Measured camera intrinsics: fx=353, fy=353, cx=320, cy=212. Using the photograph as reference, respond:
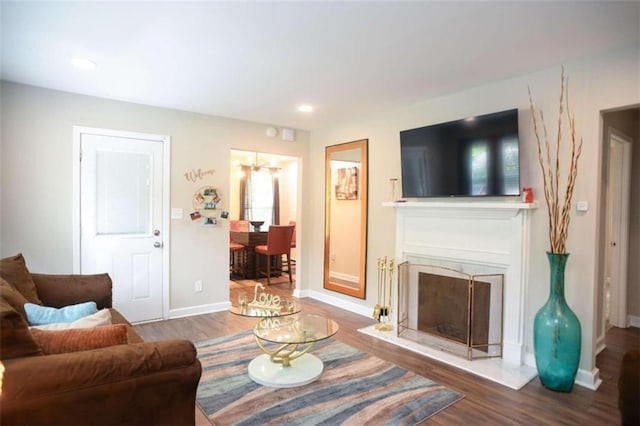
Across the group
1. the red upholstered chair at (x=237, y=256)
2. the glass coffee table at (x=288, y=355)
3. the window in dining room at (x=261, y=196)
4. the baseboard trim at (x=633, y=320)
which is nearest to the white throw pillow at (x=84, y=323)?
the glass coffee table at (x=288, y=355)

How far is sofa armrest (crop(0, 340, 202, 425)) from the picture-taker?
122 centimetres

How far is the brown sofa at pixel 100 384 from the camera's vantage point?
1.22 meters

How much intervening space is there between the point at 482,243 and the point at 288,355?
1.95m

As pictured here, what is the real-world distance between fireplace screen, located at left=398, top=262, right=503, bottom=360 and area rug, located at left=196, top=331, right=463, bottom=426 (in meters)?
0.74

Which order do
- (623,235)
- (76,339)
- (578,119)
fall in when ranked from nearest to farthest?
1. (76,339)
2. (578,119)
3. (623,235)

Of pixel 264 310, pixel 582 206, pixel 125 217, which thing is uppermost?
pixel 582 206

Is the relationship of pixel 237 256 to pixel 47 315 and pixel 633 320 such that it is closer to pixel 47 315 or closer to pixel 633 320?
pixel 47 315

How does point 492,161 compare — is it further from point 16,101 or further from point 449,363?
point 16,101

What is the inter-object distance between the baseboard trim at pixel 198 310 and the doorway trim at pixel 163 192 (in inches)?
3.5

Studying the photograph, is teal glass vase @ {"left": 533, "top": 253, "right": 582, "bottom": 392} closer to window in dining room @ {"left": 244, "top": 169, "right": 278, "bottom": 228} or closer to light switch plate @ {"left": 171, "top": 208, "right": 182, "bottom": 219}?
light switch plate @ {"left": 171, "top": 208, "right": 182, "bottom": 219}

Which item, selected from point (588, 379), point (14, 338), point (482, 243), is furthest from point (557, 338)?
point (14, 338)

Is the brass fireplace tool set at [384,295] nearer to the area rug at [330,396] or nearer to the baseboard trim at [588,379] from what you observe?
the area rug at [330,396]

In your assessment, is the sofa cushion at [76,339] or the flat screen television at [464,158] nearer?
the sofa cushion at [76,339]

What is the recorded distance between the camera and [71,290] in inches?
108
